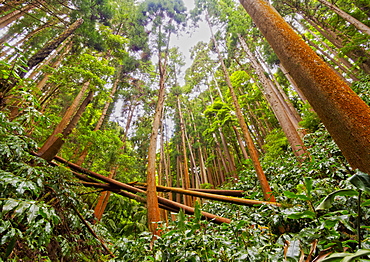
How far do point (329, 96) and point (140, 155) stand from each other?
16511 millimetres

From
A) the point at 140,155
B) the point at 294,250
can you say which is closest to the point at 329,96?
the point at 294,250

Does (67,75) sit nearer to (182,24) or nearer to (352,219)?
(182,24)

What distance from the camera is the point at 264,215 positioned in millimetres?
2268

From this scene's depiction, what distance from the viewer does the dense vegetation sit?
5.05 feet

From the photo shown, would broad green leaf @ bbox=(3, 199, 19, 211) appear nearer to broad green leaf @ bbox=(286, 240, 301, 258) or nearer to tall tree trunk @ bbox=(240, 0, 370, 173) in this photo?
broad green leaf @ bbox=(286, 240, 301, 258)

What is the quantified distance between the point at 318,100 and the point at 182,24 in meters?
9.39

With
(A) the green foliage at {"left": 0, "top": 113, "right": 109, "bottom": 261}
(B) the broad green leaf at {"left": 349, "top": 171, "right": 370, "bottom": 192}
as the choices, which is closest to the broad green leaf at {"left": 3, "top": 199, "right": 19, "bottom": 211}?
(A) the green foliage at {"left": 0, "top": 113, "right": 109, "bottom": 261}

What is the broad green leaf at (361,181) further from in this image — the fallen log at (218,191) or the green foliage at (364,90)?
the green foliage at (364,90)

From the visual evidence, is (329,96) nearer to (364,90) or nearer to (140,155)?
(364,90)

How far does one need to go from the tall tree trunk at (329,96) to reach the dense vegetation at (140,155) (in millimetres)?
115

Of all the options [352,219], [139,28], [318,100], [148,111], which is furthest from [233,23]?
[352,219]

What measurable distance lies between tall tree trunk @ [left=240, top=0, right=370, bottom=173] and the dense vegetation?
0.12m

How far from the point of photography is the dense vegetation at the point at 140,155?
154cm

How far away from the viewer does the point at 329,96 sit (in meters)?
1.73
